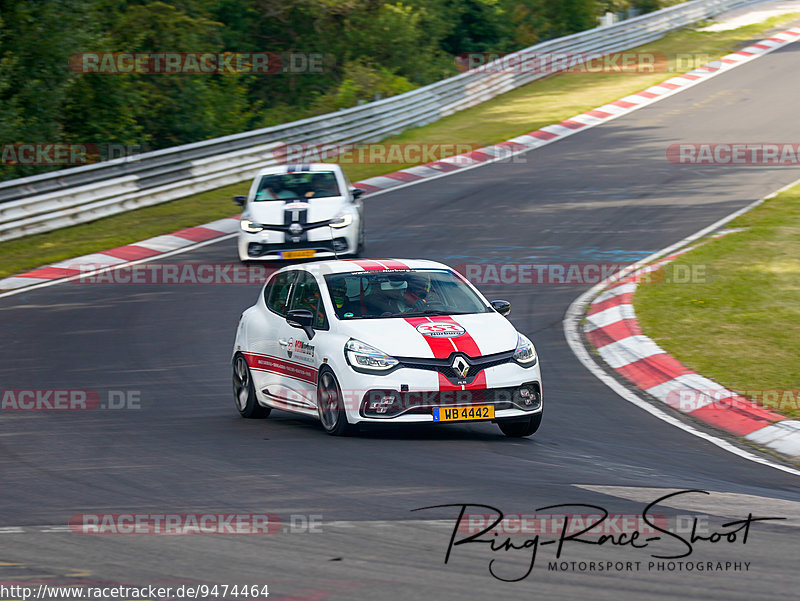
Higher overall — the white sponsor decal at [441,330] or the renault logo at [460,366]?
the white sponsor decal at [441,330]

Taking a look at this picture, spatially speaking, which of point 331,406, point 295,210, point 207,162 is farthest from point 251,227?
point 331,406

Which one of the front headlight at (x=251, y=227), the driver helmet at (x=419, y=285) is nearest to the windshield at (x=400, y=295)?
the driver helmet at (x=419, y=285)

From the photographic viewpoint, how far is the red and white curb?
31.3 ft

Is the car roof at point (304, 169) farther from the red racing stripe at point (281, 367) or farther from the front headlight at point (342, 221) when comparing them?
the red racing stripe at point (281, 367)

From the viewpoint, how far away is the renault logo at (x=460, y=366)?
8938mm

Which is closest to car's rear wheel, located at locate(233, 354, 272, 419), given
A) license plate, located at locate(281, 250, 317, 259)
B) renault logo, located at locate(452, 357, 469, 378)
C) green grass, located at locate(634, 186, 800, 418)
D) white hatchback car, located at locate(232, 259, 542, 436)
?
white hatchback car, located at locate(232, 259, 542, 436)

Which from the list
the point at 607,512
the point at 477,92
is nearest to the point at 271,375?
the point at 607,512

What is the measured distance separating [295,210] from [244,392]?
795 centimetres

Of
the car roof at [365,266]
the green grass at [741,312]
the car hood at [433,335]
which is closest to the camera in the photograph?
the car hood at [433,335]

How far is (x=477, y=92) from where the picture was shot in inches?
1342

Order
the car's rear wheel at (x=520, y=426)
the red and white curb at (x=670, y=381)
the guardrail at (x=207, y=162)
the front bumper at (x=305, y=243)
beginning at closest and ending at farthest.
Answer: the car's rear wheel at (x=520, y=426) < the red and white curb at (x=670, y=381) < the front bumper at (x=305, y=243) < the guardrail at (x=207, y=162)

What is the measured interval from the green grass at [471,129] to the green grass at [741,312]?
10.3 metres

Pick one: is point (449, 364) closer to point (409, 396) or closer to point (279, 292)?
point (409, 396)

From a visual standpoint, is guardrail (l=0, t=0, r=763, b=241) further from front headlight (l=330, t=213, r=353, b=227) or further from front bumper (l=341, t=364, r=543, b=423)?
front bumper (l=341, t=364, r=543, b=423)
